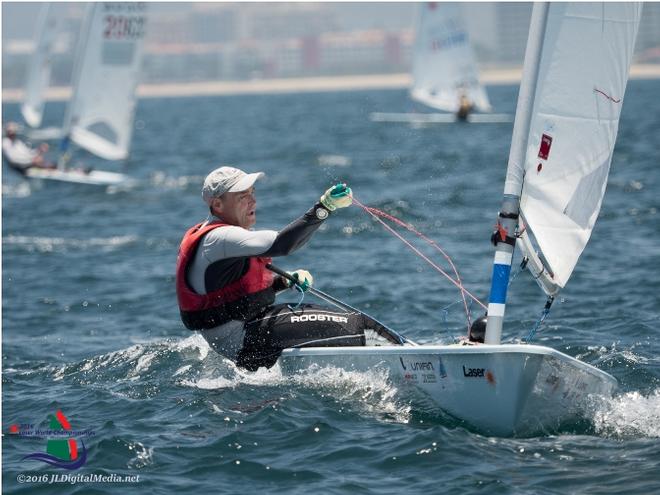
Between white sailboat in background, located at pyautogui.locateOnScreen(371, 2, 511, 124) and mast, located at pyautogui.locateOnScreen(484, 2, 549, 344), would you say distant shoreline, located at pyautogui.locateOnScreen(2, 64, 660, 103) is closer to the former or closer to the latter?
white sailboat in background, located at pyautogui.locateOnScreen(371, 2, 511, 124)

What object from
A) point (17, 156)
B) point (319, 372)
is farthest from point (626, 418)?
point (17, 156)

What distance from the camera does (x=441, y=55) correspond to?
28922 millimetres

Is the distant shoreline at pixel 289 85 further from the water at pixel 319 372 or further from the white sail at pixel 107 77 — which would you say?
the water at pixel 319 372

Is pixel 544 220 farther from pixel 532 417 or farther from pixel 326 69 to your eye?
pixel 326 69

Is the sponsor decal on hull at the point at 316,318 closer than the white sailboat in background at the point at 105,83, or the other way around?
the sponsor decal on hull at the point at 316,318

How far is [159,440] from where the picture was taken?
549 cm

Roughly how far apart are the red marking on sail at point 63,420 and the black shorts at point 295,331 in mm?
970

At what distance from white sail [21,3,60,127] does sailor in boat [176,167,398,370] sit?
2042 centimetres

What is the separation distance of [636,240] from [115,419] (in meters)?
6.57

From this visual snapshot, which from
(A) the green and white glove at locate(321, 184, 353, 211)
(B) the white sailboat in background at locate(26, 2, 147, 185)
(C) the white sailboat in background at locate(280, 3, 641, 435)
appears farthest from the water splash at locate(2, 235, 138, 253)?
(C) the white sailboat in background at locate(280, 3, 641, 435)

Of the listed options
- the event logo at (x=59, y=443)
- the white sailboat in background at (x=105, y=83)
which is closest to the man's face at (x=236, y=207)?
the event logo at (x=59, y=443)

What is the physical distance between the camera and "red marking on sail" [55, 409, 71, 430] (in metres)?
5.85

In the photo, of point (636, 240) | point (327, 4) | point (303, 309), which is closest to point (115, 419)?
point (303, 309)

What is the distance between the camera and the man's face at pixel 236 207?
577 cm
